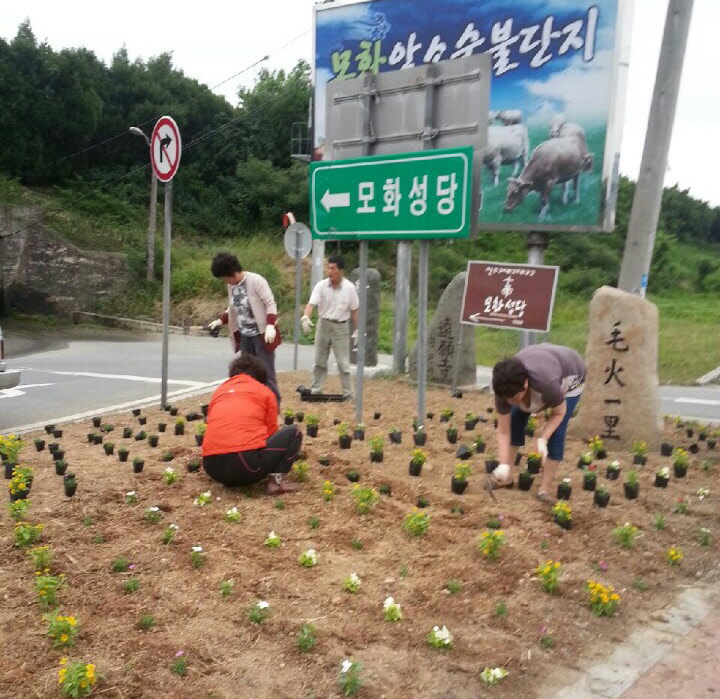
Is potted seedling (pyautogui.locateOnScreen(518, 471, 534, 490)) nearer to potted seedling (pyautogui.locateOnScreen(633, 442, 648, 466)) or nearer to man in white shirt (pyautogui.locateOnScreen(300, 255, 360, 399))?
potted seedling (pyautogui.locateOnScreen(633, 442, 648, 466))

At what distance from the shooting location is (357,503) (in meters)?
4.80

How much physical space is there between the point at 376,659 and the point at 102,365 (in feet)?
37.2

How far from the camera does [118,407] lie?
8.82 m

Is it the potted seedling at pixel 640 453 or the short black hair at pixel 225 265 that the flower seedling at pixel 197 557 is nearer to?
the short black hair at pixel 225 265

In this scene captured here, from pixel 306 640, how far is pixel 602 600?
1502 millimetres

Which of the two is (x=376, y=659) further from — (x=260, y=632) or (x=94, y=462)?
(x=94, y=462)

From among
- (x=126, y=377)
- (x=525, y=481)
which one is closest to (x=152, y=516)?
(x=525, y=481)

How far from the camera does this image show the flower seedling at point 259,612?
345 cm

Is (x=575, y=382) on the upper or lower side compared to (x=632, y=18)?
lower

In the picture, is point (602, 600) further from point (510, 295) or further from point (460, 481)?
point (510, 295)

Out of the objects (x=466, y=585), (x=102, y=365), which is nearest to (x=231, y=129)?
(x=102, y=365)

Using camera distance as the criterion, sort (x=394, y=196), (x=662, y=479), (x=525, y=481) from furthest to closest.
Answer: (x=394, y=196)
(x=662, y=479)
(x=525, y=481)

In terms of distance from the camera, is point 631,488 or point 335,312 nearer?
point 631,488

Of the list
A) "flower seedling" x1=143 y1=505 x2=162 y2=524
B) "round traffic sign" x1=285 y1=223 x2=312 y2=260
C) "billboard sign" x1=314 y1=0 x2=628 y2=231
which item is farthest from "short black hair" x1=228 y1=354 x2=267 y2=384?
"round traffic sign" x1=285 y1=223 x2=312 y2=260
